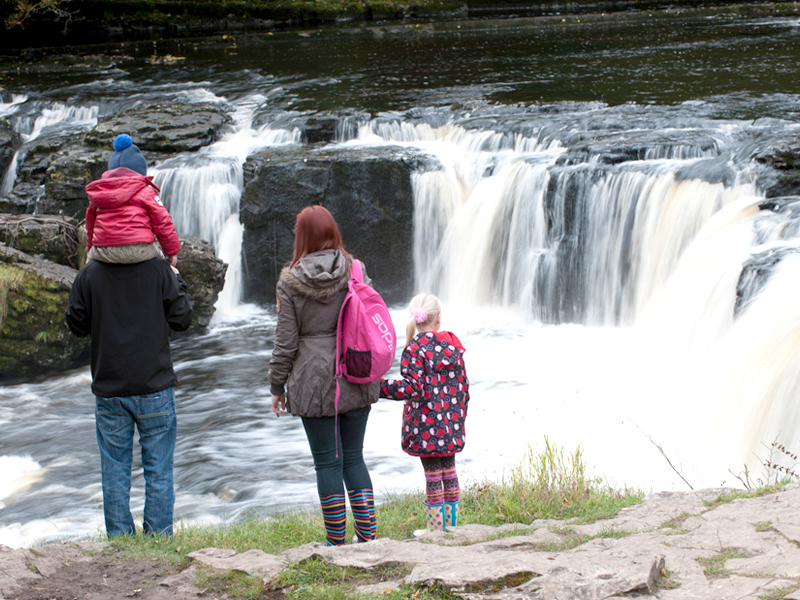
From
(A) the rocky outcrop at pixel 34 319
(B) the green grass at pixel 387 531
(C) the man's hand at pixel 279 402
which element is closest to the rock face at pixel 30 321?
(A) the rocky outcrop at pixel 34 319

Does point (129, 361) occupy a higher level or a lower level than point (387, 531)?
higher

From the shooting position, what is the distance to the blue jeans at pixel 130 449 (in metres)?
3.83

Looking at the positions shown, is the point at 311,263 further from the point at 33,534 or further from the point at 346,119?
the point at 346,119

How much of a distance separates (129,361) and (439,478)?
171 cm

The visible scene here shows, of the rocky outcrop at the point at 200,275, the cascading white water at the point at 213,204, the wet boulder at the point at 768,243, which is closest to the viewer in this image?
the wet boulder at the point at 768,243

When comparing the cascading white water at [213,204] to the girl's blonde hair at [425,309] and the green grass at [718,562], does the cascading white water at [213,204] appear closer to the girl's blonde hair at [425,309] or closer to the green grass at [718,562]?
the girl's blonde hair at [425,309]

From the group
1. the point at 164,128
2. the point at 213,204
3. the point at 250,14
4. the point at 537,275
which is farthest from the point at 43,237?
the point at 250,14

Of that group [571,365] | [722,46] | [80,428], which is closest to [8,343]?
[80,428]

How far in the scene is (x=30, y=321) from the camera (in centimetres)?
886

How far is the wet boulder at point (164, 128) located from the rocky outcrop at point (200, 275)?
315 centimetres

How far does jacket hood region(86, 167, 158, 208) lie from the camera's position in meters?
3.73

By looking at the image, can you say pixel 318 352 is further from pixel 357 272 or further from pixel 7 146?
pixel 7 146

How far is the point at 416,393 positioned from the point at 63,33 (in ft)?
89.5

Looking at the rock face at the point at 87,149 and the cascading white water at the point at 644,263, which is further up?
the rock face at the point at 87,149
